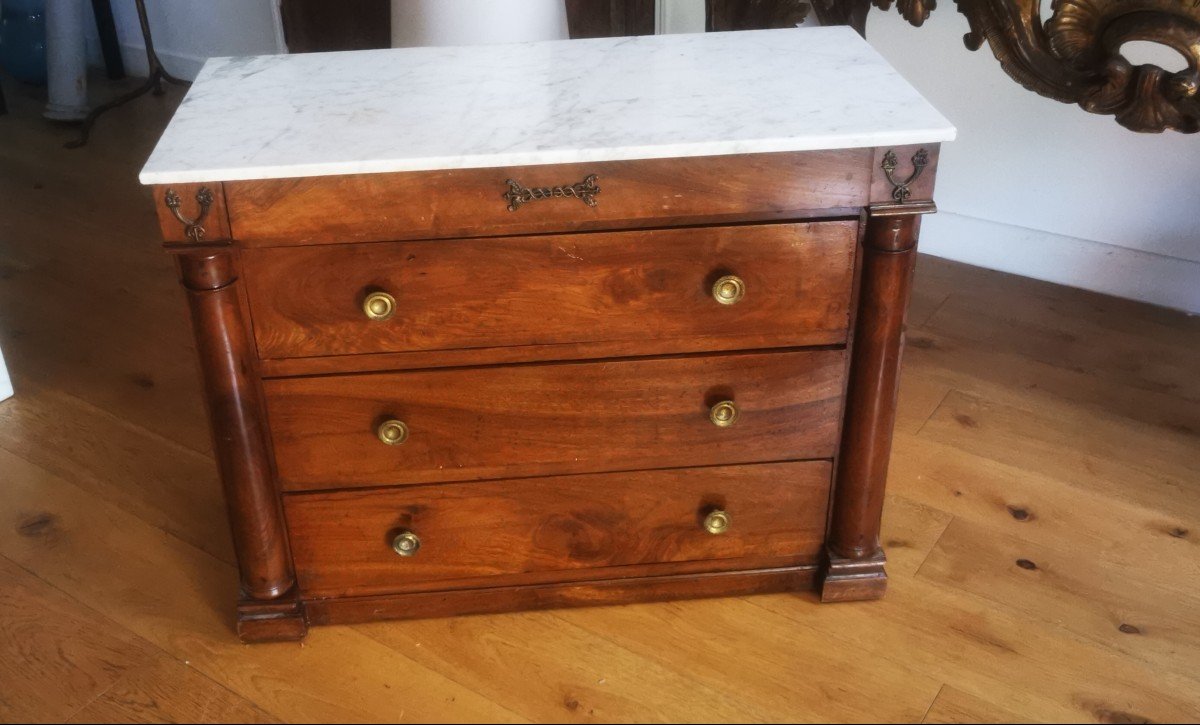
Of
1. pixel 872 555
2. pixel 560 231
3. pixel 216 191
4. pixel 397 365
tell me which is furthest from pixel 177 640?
pixel 872 555

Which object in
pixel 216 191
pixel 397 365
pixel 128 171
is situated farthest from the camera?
pixel 128 171

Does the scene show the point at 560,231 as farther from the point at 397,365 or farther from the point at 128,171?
the point at 128,171

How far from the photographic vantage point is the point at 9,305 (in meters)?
2.30

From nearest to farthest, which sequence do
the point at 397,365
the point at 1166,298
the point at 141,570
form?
the point at 397,365 → the point at 141,570 → the point at 1166,298

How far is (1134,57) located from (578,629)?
4.64 feet

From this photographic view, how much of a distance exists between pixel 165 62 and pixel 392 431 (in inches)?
104

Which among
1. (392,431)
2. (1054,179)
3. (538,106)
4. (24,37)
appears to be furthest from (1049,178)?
(24,37)

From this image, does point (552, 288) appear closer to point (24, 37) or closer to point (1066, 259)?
point (1066, 259)

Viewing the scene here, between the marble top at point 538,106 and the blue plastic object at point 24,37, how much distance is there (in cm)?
229

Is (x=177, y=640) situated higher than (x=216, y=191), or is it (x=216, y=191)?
(x=216, y=191)

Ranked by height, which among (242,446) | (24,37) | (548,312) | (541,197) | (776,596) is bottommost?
(776,596)

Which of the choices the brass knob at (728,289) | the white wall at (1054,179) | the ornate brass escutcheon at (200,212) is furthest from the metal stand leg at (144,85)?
the brass knob at (728,289)

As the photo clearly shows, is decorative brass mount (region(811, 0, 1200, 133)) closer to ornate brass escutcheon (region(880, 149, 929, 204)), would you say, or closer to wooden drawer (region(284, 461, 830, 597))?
ornate brass escutcheon (region(880, 149, 929, 204))

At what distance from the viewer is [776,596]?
5.01ft
